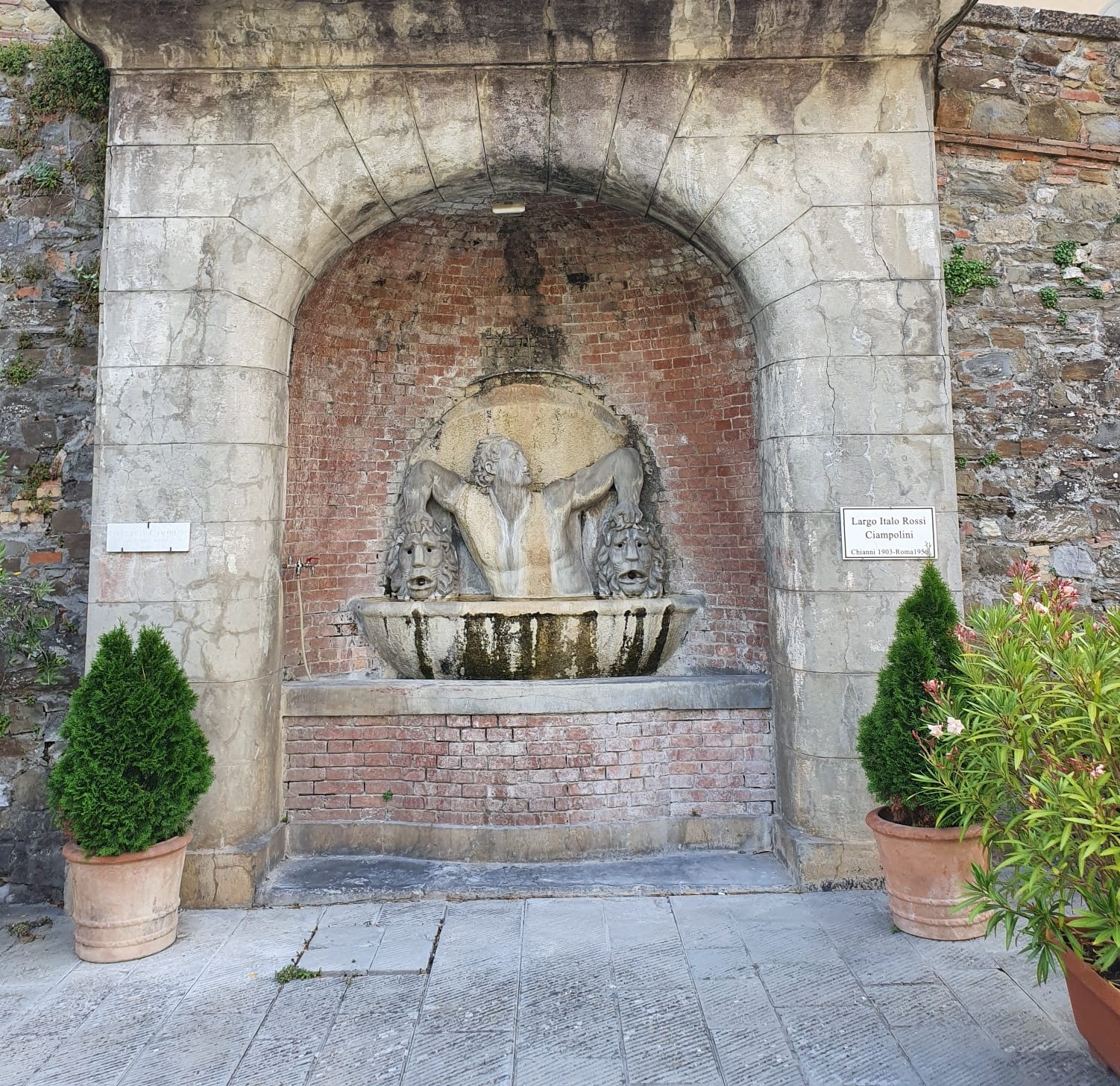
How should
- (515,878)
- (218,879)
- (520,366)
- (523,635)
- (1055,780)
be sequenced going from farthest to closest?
(520,366), (523,635), (515,878), (218,879), (1055,780)

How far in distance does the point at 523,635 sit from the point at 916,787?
6.72 feet

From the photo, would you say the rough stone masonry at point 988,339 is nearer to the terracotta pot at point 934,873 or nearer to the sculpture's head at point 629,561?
the terracotta pot at point 934,873

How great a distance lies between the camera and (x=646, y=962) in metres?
2.93

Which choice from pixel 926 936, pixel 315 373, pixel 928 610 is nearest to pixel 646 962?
pixel 926 936

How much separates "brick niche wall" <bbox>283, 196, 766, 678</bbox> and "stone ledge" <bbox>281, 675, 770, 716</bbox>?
32cm

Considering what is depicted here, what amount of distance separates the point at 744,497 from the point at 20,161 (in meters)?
4.23

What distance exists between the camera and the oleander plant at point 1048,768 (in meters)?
1.99

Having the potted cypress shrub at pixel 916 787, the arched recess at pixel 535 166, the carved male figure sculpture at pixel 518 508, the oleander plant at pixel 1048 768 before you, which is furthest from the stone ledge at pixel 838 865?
the carved male figure sculpture at pixel 518 508

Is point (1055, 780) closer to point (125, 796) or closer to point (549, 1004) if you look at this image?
point (549, 1004)

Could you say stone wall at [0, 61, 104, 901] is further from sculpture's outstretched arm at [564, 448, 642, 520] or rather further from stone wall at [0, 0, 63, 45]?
sculpture's outstretched arm at [564, 448, 642, 520]

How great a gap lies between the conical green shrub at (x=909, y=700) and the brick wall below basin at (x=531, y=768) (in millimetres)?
1003

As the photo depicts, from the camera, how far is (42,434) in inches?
155

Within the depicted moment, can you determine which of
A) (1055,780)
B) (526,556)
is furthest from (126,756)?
(1055,780)

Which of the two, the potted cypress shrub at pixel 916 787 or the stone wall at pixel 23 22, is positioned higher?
the stone wall at pixel 23 22
